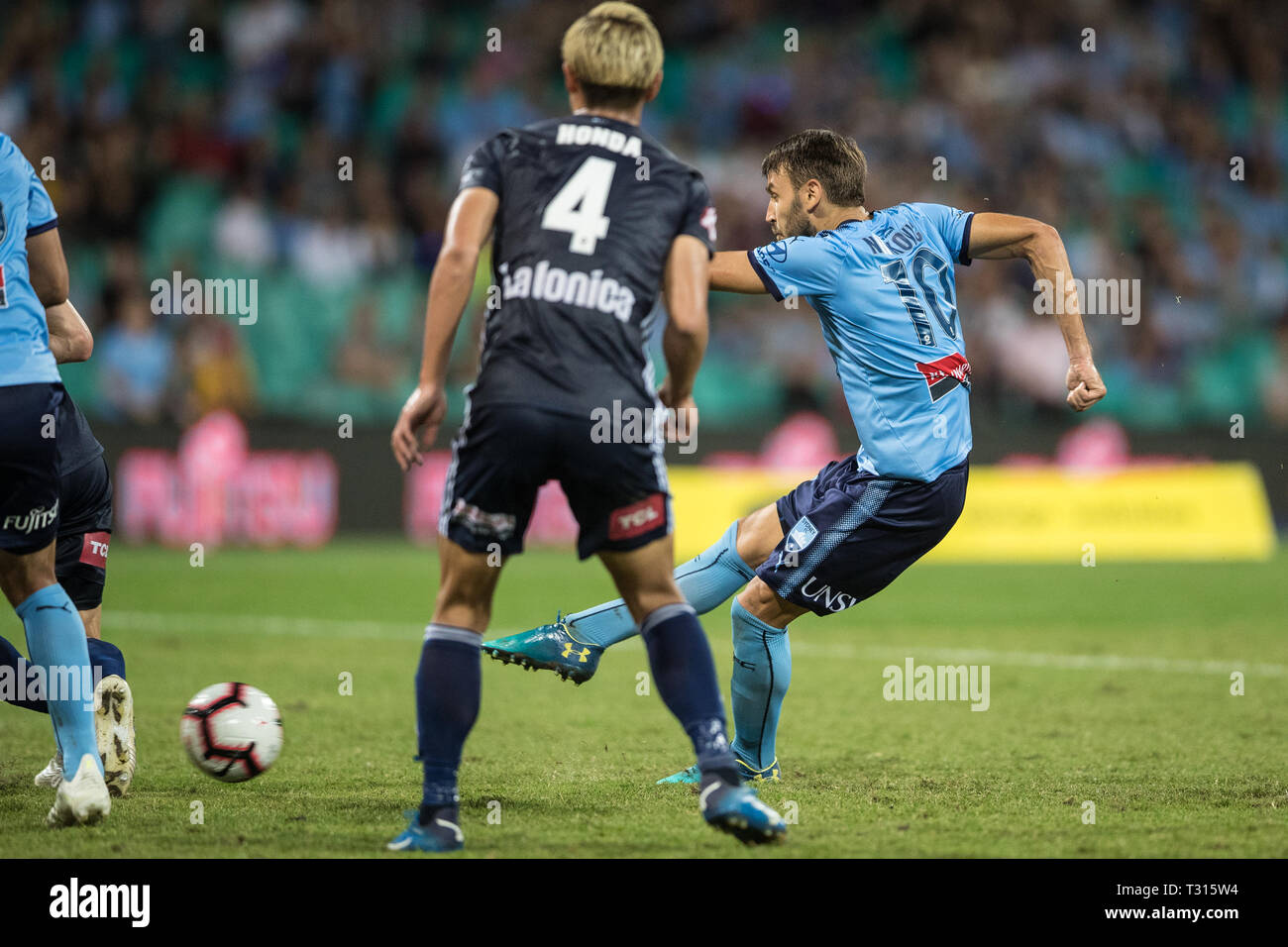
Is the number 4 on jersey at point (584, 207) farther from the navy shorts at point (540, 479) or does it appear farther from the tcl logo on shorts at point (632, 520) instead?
the tcl logo on shorts at point (632, 520)

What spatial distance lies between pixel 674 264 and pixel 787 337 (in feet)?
44.3

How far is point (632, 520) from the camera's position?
411 centimetres

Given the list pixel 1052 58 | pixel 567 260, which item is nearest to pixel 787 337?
pixel 1052 58

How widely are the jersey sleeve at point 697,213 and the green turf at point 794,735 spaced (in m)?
1.73

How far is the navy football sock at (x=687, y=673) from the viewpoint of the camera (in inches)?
163

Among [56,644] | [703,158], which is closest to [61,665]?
[56,644]

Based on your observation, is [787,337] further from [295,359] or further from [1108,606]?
[1108,606]

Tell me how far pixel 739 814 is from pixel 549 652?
130 cm

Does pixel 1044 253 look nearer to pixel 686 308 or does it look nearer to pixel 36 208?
pixel 686 308

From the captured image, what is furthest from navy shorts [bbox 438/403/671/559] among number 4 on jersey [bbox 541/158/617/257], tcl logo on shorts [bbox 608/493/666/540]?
number 4 on jersey [bbox 541/158/617/257]

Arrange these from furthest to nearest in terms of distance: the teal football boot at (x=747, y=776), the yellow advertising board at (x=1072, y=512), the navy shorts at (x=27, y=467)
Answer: the yellow advertising board at (x=1072, y=512)
the teal football boot at (x=747, y=776)
the navy shorts at (x=27, y=467)

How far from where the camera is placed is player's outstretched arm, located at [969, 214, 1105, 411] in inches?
205
